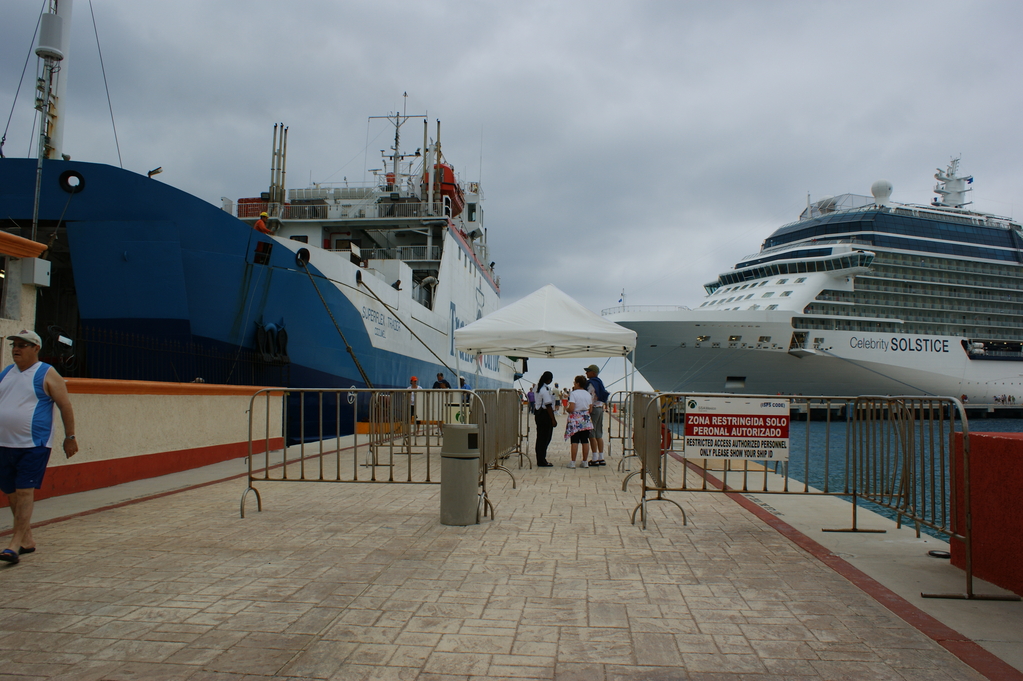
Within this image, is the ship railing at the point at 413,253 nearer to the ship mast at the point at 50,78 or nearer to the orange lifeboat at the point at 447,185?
the orange lifeboat at the point at 447,185

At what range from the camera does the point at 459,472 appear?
5637 millimetres

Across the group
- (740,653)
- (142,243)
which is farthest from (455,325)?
(740,653)

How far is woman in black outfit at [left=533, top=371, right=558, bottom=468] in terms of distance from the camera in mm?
10086

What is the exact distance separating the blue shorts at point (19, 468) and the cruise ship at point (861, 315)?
32010 millimetres

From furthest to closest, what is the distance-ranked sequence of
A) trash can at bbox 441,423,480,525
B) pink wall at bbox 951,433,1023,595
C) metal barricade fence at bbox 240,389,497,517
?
metal barricade fence at bbox 240,389,497,517, trash can at bbox 441,423,480,525, pink wall at bbox 951,433,1023,595

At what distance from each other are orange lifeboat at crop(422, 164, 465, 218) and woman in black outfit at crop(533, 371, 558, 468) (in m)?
16.2

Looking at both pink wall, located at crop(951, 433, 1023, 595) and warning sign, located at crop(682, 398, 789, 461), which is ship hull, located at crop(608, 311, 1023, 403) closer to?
warning sign, located at crop(682, 398, 789, 461)

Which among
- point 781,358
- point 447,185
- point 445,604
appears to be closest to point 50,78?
point 445,604

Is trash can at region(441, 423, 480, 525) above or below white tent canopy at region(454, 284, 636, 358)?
below

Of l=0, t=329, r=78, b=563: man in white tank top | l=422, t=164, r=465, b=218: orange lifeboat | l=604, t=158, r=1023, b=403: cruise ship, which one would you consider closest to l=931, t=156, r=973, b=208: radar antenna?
l=604, t=158, r=1023, b=403: cruise ship

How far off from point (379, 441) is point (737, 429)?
5519mm

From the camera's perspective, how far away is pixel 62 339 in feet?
22.9

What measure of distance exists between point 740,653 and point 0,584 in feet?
13.9

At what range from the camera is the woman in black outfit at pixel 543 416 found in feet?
33.1
